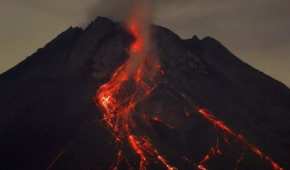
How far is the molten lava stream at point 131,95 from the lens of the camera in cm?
7038

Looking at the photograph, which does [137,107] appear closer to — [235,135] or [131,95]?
[131,95]

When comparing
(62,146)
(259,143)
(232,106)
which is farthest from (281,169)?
(62,146)

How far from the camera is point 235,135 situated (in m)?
76.9

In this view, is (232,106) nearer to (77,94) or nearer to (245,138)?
(245,138)

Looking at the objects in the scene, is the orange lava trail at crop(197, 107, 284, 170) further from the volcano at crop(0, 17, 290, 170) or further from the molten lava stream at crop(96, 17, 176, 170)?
the molten lava stream at crop(96, 17, 176, 170)

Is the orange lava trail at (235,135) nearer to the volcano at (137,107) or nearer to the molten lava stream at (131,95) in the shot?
the volcano at (137,107)

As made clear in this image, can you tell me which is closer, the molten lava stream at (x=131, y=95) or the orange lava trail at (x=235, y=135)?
the molten lava stream at (x=131, y=95)

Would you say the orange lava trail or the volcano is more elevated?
the volcano

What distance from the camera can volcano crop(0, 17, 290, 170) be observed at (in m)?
70.7

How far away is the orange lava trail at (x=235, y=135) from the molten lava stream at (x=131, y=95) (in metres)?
5.36

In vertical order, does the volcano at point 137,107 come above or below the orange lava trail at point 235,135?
above

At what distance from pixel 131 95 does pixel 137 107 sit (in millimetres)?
2682

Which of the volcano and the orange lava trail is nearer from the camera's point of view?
A: the volcano

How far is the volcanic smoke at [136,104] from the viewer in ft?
230
